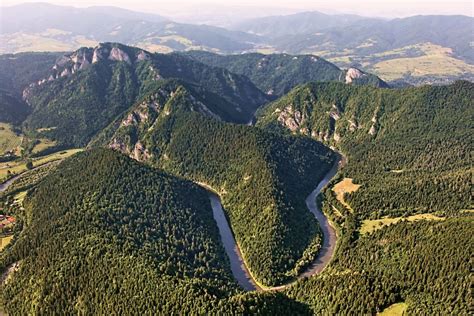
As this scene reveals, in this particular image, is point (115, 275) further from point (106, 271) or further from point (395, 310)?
point (395, 310)

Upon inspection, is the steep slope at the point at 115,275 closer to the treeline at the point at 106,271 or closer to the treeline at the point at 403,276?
the treeline at the point at 106,271

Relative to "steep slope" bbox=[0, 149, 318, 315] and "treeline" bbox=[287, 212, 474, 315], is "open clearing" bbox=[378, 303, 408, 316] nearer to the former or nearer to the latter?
"treeline" bbox=[287, 212, 474, 315]

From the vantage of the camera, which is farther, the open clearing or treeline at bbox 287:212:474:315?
treeline at bbox 287:212:474:315

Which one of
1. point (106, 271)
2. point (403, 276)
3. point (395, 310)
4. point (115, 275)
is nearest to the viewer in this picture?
point (395, 310)

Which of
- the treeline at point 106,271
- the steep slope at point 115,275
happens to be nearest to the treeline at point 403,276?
the steep slope at point 115,275

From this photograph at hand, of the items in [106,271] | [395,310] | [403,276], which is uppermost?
[403,276]

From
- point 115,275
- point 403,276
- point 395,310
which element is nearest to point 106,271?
point 115,275

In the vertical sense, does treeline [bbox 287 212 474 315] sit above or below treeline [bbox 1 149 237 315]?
above

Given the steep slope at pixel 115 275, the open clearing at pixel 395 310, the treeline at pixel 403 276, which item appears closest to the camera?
the open clearing at pixel 395 310

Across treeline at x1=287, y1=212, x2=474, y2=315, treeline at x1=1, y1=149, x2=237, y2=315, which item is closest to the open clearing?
treeline at x1=287, y1=212, x2=474, y2=315
